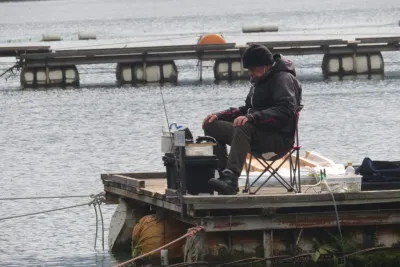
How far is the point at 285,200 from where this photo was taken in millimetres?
15266

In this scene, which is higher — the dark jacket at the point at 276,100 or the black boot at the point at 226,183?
the dark jacket at the point at 276,100

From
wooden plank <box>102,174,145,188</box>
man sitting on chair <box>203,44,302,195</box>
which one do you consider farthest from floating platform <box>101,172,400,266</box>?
wooden plank <box>102,174,145,188</box>

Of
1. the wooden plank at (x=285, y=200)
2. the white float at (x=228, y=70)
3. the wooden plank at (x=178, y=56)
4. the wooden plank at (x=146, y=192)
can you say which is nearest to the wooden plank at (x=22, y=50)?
the wooden plank at (x=178, y=56)

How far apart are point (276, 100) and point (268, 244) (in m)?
1.43

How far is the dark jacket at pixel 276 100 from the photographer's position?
1552 cm

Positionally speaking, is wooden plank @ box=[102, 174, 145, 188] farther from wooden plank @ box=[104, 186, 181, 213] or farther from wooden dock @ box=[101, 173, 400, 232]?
wooden dock @ box=[101, 173, 400, 232]

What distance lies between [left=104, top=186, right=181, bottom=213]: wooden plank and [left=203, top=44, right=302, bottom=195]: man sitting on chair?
23.8 inches

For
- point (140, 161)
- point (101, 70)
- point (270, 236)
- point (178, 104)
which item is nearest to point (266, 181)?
point (270, 236)

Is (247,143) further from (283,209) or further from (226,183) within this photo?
(283,209)

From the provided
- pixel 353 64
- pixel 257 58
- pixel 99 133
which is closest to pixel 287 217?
pixel 257 58

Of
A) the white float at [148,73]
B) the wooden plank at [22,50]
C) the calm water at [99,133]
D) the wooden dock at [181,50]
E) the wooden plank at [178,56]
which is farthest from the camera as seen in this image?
the wooden plank at [22,50]

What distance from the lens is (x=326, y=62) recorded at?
63.8 meters

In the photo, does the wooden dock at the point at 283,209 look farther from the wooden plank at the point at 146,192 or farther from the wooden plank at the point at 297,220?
the wooden plank at the point at 146,192

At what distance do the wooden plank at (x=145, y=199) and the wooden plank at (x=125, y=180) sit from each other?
0.10 meters
